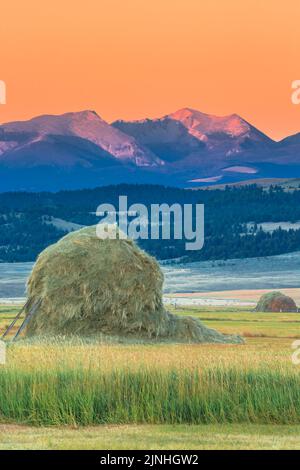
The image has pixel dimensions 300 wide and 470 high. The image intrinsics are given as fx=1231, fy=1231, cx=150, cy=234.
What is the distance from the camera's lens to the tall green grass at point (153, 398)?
20656 mm

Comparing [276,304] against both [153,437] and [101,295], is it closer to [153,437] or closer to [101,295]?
[101,295]

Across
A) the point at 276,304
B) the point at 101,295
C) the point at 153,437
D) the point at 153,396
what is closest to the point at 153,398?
the point at 153,396

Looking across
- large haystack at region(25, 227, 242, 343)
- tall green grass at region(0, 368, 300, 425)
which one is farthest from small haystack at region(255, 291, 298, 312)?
tall green grass at region(0, 368, 300, 425)

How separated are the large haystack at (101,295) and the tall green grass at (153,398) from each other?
498 inches

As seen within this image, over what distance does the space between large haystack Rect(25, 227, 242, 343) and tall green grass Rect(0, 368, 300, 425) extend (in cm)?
1266

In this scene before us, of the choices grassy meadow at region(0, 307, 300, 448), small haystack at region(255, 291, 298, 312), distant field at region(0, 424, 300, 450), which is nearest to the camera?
distant field at region(0, 424, 300, 450)

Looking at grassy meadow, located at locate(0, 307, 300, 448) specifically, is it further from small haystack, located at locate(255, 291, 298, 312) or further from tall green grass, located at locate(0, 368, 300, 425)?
small haystack, located at locate(255, 291, 298, 312)

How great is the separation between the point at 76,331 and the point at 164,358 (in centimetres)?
1081

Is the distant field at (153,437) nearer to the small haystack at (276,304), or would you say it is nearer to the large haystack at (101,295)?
the large haystack at (101,295)

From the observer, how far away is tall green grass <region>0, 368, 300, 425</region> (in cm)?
2066

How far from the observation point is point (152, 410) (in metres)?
20.6

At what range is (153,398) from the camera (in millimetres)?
20828
